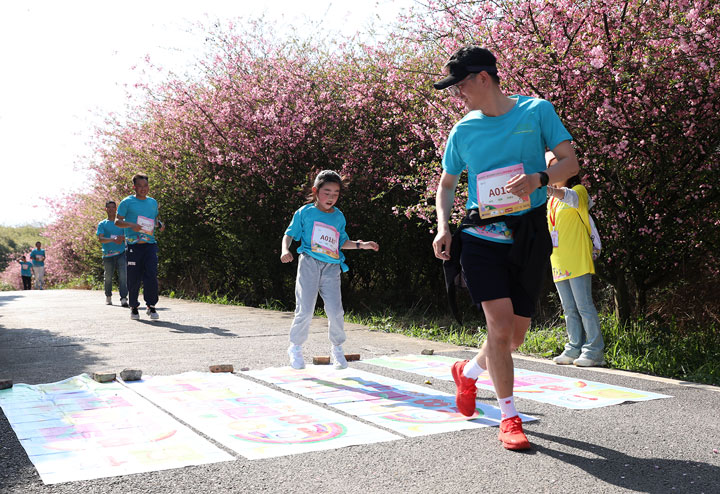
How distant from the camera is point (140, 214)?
1051 cm

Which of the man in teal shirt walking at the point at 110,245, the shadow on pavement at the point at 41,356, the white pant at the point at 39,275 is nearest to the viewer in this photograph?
the shadow on pavement at the point at 41,356

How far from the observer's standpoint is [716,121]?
22.6 ft

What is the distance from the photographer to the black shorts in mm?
3898

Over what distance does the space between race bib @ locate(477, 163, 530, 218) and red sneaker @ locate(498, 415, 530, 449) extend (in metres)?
1.09

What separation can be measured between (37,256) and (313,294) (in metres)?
23.7

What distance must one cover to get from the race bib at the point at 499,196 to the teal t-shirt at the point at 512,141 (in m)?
0.05

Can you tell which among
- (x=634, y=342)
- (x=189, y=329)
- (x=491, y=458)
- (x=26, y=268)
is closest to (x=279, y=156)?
(x=189, y=329)

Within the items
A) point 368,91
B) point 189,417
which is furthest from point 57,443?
point 368,91

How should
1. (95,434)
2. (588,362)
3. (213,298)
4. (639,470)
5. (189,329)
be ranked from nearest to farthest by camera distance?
(639,470), (95,434), (588,362), (189,329), (213,298)

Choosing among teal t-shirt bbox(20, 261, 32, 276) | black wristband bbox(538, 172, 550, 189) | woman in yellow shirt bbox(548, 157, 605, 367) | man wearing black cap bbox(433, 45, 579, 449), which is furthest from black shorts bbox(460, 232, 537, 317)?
teal t-shirt bbox(20, 261, 32, 276)

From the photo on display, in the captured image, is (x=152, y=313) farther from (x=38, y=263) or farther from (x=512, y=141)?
(x=38, y=263)

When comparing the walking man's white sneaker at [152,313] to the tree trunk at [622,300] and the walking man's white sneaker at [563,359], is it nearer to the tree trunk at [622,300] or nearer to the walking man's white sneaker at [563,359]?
the walking man's white sneaker at [563,359]

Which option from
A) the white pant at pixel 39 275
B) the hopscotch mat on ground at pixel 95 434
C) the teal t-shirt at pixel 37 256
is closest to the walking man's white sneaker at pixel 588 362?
the hopscotch mat on ground at pixel 95 434

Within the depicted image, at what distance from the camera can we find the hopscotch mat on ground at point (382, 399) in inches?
170
